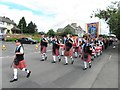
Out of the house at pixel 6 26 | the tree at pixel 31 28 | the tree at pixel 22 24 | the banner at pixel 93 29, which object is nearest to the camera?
the banner at pixel 93 29

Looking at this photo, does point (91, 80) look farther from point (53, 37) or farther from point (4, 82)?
point (53, 37)

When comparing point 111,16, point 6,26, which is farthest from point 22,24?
point 111,16

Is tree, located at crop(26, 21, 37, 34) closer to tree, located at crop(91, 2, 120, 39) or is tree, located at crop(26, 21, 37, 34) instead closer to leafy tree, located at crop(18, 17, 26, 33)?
leafy tree, located at crop(18, 17, 26, 33)

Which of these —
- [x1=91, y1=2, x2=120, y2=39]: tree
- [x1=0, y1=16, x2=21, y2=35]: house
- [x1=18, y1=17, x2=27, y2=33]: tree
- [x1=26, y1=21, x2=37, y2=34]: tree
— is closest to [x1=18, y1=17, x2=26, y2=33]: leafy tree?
[x1=18, y1=17, x2=27, y2=33]: tree

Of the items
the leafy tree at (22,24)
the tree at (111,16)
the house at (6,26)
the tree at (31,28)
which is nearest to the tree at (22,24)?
the leafy tree at (22,24)

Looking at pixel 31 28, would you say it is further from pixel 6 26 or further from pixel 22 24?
pixel 6 26

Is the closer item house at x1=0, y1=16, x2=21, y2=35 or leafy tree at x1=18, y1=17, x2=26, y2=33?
house at x1=0, y1=16, x2=21, y2=35

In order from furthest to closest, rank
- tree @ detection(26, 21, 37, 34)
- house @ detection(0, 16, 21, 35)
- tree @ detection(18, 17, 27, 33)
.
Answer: tree @ detection(26, 21, 37, 34) → tree @ detection(18, 17, 27, 33) → house @ detection(0, 16, 21, 35)

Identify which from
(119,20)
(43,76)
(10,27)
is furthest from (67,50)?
(10,27)

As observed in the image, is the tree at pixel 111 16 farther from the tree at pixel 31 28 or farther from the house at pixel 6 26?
the tree at pixel 31 28

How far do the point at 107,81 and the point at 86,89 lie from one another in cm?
190

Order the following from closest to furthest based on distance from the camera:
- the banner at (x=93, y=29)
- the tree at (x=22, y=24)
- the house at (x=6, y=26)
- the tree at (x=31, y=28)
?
1. the banner at (x=93, y=29)
2. the house at (x=6, y=26)
3. the tree at (x=22, y=24)
4. the tree at (x=31, y=28)

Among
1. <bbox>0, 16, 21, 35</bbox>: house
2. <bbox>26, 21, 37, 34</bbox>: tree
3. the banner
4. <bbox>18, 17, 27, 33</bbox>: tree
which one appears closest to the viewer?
the banner

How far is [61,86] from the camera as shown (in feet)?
29.0
